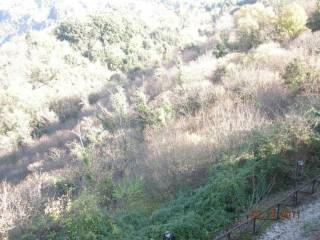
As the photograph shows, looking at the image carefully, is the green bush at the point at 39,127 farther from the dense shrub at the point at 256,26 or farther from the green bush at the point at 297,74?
the green bush at the point at 297,74

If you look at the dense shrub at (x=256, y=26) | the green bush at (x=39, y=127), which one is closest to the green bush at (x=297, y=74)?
the dense shrub at (x=256, y=26)

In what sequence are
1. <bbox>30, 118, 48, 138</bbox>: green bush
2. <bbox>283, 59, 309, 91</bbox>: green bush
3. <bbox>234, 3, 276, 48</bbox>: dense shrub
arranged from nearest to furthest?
<bbox>283, 59, 309, 91</bbox>: green bush
<bbox>234, 3, 276, 48</bbox>: dense shrub
<bbox>30, 118, 48, 138</bbox>: green bush


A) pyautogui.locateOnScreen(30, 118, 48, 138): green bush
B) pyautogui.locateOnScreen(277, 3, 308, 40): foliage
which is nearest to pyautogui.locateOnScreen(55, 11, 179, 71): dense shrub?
pyautogui.locateOnScreen(30, 118, 48, 138): green bush

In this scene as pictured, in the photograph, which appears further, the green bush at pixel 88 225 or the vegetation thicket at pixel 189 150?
the vegetation thicket at pixel 189 150

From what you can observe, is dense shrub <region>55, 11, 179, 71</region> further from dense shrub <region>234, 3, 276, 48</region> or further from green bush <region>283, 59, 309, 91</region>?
green bush <region>283, 59, 309, 91</region>

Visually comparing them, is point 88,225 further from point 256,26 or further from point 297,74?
point 256,26

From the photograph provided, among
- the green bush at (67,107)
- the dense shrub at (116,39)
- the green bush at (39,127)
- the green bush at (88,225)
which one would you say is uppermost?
the dense shrub at (116,39)

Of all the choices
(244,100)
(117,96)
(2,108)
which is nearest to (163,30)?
(2,108)

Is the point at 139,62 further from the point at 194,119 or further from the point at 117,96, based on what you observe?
the point at 194,119

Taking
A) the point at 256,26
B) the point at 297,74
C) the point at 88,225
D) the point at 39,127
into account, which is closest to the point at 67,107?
the point at 39,127

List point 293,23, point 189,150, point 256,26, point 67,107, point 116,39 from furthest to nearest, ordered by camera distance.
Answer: point 116,39, point 67,107, point 256,26, point 293,23, point 189,150

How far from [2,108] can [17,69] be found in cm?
1374

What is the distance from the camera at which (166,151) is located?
1606 cm

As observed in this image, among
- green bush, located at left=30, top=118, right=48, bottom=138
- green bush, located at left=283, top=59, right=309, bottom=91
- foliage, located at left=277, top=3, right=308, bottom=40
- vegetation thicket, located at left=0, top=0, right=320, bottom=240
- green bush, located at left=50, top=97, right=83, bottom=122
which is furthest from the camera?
green bush, located at left=50, top=97, right=83, bottom=122
